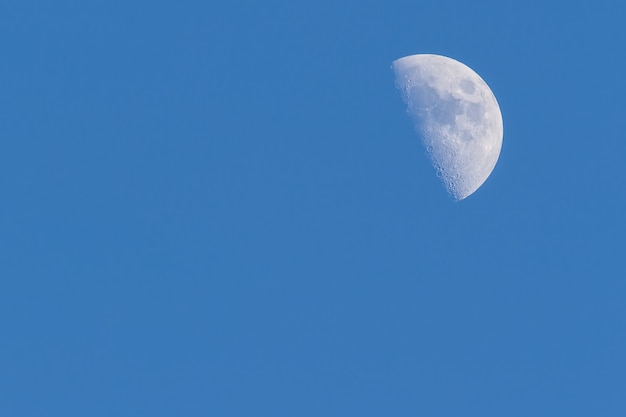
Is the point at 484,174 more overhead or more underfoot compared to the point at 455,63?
more underfoot

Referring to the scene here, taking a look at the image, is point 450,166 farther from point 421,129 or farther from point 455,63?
point 455,63

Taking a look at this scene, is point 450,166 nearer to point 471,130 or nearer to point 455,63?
point 471,130

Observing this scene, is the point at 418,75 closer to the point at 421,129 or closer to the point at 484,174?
the point at 421,129

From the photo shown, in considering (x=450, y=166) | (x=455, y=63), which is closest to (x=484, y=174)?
(x=450, y=166)

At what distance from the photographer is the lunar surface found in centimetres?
2475

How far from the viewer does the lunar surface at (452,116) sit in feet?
→ 81.2

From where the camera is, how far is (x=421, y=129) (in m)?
24.8

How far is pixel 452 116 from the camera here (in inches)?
973

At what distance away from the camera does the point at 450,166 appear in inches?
985

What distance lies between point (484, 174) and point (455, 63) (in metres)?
3.44

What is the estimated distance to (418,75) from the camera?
25.1m

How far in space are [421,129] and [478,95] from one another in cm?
208

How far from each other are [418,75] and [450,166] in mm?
2823

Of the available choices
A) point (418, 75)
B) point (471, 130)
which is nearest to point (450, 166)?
point (471, 130)
